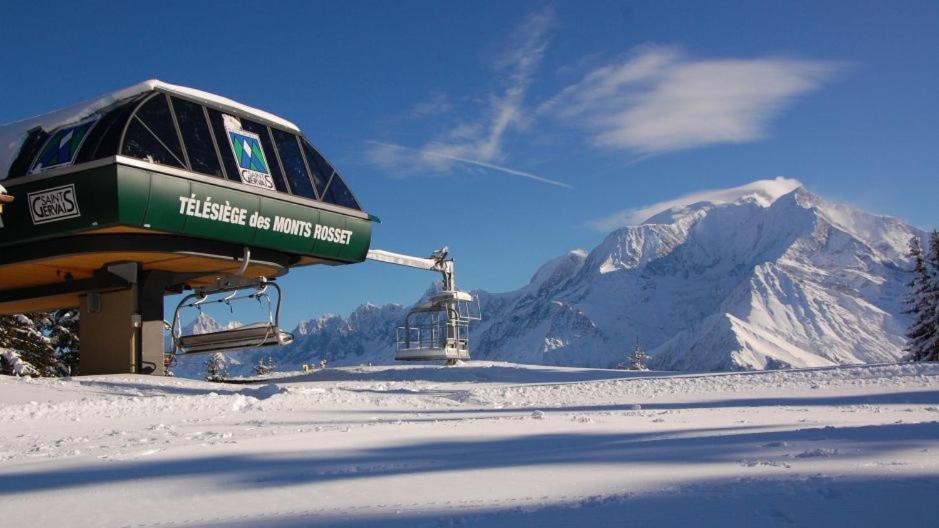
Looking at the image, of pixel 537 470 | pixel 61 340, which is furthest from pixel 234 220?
pixel 61 340

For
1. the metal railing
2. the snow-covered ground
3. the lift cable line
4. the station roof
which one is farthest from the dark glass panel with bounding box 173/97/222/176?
the metal railing

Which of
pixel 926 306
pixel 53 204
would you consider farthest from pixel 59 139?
pixel 926 306

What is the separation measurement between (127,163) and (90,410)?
20.2ft

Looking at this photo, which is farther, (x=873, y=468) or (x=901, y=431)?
(x=901, y=431)

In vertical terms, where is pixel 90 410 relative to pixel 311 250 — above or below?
below

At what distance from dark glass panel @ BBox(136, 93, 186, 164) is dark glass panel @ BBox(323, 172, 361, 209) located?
5.17 m

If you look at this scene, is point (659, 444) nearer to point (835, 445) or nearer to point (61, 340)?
point (835, 445)

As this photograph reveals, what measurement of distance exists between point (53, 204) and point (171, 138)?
311cm

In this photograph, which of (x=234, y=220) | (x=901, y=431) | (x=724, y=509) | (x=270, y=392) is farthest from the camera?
(x=234, y=220)

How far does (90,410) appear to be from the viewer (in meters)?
15.4

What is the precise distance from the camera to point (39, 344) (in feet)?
123

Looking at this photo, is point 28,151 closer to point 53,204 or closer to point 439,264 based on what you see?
point 53,204

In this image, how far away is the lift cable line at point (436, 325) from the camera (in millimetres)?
31234

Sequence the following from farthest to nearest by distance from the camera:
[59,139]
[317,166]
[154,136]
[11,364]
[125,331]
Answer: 1. [11,364]
2. [317,166]
3. [125,331]
4. [59,139]
5. [154,136]
